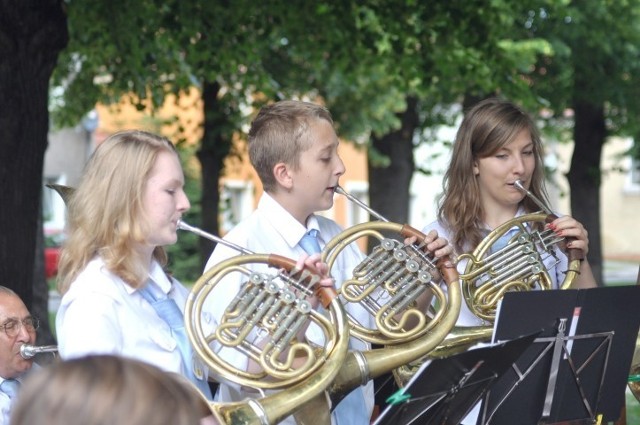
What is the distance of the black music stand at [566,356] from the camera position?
3457 millimetres

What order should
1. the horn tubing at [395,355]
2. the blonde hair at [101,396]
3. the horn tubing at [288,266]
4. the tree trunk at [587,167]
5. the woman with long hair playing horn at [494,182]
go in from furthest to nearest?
the tree trunk at [587,167], the woman with long hair playing horn at [494,182], the horn tubing at [395,355], the horn tubing at [288,266], the blonde hair at [101,396]

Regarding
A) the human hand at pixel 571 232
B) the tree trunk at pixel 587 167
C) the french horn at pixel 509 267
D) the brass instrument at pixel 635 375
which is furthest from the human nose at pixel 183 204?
the tree trunk at pixel 587 167

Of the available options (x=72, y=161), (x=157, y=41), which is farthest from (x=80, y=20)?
(x=72, y=161)

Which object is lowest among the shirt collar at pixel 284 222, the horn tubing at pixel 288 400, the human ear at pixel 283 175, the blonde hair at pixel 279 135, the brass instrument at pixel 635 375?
the brass instrument at pixel 635 375

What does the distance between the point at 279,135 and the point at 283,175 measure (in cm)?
14

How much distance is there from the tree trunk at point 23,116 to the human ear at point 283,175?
2.78 metres

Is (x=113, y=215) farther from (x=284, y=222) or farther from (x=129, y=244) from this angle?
(x=284, y=222)

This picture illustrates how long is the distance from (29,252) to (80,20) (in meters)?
3.89

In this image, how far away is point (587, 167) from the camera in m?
15.0

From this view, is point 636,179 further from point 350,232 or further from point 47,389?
point 47,389

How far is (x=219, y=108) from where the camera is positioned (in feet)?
43.8

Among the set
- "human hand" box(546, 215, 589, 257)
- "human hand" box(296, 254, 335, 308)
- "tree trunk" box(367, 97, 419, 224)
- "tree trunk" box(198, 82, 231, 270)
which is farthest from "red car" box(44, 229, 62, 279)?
"human hand" box(296, 254, 335, 308)

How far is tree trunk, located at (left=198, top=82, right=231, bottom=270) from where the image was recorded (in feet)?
43.5

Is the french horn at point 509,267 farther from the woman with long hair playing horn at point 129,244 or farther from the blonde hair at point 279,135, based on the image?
the woman with long hair playing horn at point 129,244
